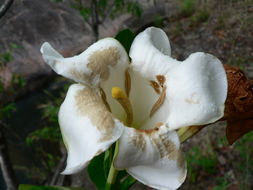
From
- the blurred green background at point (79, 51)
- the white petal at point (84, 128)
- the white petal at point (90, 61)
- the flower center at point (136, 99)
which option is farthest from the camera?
the blurred green background at point (79, 51)

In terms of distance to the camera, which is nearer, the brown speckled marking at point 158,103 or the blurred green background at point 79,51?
the brown speckled marking at point 158,103

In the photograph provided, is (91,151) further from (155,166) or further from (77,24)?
(77,24)

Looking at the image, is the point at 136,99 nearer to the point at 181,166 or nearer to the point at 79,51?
the point at 181,166

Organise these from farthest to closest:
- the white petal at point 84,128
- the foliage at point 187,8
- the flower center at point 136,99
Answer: the foliage at point 187,8, the flower center at point 136,99, the white petal at point 84,128

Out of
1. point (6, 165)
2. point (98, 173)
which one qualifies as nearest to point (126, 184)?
point (98, 173)

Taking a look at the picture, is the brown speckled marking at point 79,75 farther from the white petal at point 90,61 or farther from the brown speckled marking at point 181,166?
the brown speckled marking at point 181,166

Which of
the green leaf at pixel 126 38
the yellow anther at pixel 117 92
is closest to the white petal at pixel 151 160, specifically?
the yellow anther at pixel 117 92

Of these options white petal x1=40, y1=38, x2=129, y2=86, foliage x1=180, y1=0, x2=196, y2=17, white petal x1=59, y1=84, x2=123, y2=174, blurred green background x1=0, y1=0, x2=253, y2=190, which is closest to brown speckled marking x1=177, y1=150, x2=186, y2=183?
white petal x1=59, y1=84, x2=123, y2=174
